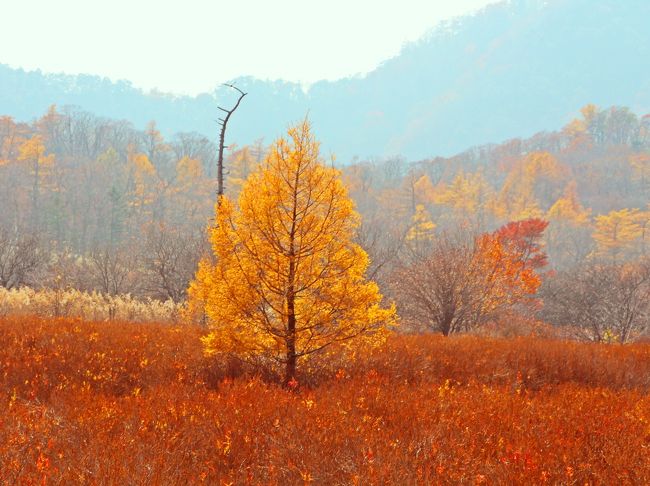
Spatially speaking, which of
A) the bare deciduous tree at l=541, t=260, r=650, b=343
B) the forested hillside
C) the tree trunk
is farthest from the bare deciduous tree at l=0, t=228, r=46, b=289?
the bare deciduous tree at l=541, t=260, r=650, b=343

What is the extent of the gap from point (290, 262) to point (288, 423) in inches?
100

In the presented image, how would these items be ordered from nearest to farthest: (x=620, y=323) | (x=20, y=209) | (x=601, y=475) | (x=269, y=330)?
(x=601, y=475)
(x=269, y=330)
(x=620, y=323)
(x=20, y=209)

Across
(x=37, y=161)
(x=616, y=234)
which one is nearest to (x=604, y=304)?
(x=616, y=234)

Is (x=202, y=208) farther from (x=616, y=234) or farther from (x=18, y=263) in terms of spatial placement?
(x=616, y=234)

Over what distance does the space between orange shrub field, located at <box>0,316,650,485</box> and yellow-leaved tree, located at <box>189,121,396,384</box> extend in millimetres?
847

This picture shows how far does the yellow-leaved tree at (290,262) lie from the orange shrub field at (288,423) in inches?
33.4

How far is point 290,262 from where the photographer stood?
6.54 meters

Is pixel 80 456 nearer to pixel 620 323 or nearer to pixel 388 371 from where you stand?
pixel 388 371

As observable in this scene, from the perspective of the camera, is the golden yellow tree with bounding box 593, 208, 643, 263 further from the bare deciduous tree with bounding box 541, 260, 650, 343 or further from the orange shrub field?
the orange shrub field

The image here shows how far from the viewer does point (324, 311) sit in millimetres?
6578

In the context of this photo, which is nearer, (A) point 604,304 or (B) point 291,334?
(B) point 291,334

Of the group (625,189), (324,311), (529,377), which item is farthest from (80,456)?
(625,189)

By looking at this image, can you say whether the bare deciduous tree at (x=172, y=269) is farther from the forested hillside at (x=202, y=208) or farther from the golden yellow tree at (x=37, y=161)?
the golden yellow tree at (x=37, y=161)

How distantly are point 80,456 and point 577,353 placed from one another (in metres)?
9.73
